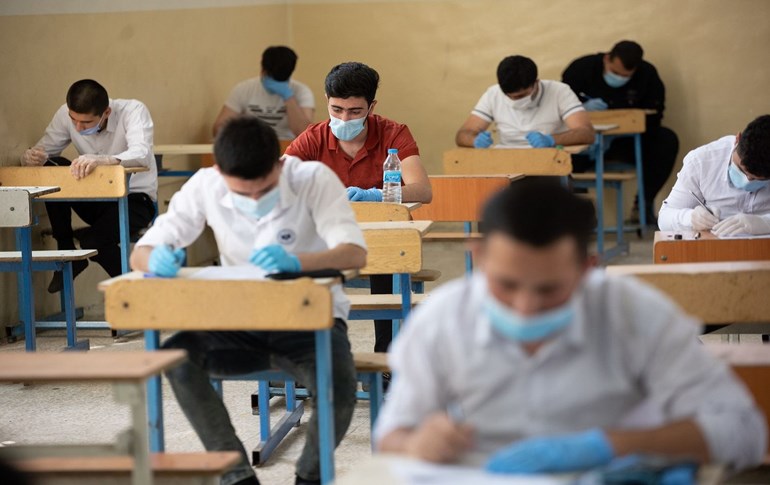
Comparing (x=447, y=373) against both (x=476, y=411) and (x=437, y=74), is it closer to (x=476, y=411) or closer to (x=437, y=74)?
(x=476, y=411)

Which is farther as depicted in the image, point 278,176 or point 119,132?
point 119,132

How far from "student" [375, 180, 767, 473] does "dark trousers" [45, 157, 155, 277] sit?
13.7ft

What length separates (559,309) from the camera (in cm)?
177

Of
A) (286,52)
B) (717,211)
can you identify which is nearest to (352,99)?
(717,211)

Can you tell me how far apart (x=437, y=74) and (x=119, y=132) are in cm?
375

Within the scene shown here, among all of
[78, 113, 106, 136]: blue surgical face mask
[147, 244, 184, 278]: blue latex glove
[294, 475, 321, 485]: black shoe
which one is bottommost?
[294, 475, 321, 485]: black shoe

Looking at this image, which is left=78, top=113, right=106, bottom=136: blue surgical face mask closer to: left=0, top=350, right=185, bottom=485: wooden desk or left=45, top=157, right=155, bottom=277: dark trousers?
left=45, top=157, right=155, bottom=277: dark trousers

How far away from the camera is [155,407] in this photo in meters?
2.94

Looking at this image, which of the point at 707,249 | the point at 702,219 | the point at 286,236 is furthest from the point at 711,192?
the point at 286,236

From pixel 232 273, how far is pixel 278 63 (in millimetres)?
5018

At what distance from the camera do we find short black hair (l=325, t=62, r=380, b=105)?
4418 mm

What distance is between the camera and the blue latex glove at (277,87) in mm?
7918

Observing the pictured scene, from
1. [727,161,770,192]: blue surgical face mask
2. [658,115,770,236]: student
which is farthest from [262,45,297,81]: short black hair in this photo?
[727,161,770,192]: blue surgical face mask

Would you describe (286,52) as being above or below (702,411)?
above
